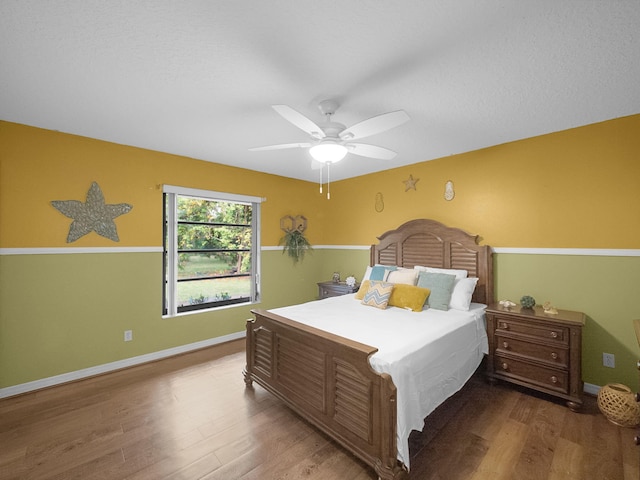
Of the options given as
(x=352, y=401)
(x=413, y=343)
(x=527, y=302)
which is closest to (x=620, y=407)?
(x=527, y=302)

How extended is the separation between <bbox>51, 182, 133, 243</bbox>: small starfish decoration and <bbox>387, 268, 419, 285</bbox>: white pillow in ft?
10.4

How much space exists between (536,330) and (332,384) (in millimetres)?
1947

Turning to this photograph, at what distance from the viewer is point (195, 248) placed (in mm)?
3926

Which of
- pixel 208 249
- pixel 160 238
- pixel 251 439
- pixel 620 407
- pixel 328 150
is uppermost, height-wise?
pixel 328 150

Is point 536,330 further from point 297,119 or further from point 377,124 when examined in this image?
point 297,119

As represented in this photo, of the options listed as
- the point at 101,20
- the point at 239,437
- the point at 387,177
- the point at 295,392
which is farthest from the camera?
the point at 387,177

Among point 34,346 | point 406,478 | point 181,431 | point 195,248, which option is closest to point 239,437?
point 181,431

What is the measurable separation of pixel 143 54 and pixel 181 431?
259 centimetres

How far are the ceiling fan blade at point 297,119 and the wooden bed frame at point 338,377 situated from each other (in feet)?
4.85

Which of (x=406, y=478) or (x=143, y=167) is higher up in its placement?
(x=143, y=167)

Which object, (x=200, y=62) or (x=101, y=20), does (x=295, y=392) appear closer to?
(x=200, y=62)

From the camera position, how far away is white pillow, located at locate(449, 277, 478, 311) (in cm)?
291

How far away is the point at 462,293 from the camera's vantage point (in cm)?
296

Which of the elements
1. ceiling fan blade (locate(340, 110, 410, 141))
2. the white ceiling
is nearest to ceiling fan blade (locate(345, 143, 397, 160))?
ceiling fan blade (locate(340, 110, 410, 141))
